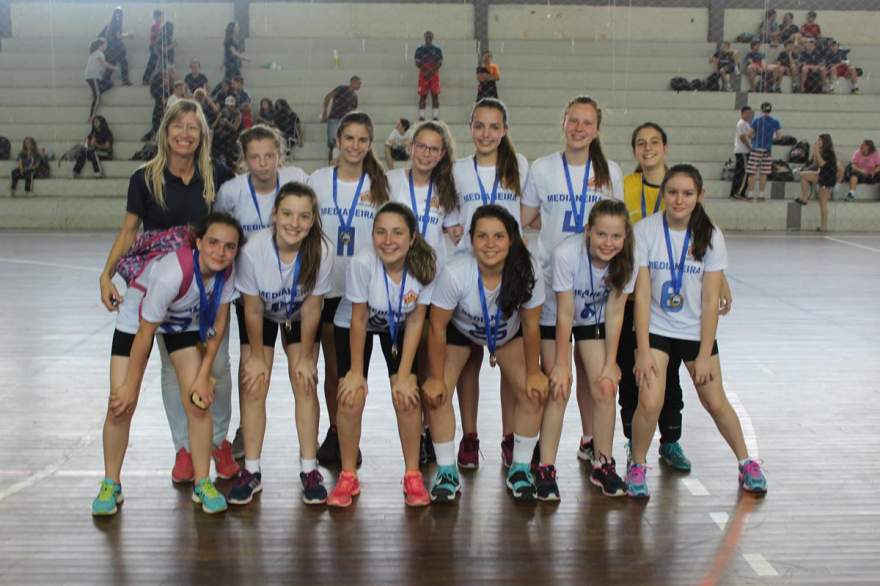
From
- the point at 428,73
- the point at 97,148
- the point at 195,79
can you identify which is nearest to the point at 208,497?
the point at 97,148

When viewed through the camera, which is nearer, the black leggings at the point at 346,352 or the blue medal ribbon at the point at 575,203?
the black leggings at the point at 346,352

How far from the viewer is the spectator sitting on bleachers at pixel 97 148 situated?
607 inches

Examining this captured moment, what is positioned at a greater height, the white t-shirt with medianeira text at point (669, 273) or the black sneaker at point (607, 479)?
the white t-shirt with medianeira text at point (669, 273)

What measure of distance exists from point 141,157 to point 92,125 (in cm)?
116

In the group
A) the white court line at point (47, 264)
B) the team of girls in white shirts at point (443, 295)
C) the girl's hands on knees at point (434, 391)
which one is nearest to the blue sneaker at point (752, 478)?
the team of girls in white shirts at point (443, 295)

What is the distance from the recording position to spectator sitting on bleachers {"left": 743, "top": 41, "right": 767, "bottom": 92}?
17.6 m

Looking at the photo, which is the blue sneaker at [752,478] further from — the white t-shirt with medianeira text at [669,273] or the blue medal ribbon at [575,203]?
the blue medal ribbon at [575,203]

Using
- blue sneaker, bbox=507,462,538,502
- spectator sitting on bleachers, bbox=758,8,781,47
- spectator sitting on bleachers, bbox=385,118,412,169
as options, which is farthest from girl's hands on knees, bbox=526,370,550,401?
spectator sitting on bleachers, bbox=758,8,781,47

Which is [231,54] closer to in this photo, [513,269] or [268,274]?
[268,274]

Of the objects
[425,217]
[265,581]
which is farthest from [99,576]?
[425,217]

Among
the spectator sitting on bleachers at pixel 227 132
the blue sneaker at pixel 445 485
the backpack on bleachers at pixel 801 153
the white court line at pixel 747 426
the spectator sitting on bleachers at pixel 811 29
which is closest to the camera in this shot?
the blue sneaker at pixel 445 485

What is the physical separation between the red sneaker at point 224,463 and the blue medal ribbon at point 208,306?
23.9 inches

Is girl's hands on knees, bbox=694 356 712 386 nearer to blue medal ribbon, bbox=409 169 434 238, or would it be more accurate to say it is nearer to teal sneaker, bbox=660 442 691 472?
teal sneaker, bbox=660 442 691 472

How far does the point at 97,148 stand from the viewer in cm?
1557
